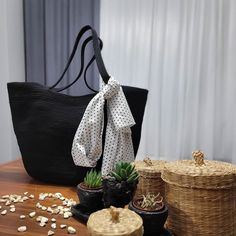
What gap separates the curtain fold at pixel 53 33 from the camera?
167cm

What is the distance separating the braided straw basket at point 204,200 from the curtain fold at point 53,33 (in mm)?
1339

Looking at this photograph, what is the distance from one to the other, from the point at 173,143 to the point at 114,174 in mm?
1273

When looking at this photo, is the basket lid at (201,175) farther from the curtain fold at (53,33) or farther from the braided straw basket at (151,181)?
the curtain fold at (53,33)

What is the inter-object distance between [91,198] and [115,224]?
0.13 m

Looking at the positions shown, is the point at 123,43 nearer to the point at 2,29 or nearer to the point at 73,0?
the point at 73,0

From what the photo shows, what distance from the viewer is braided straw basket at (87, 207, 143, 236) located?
0.93ft

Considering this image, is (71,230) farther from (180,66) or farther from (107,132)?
(180,66)

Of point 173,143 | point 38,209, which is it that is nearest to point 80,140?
point 38,209

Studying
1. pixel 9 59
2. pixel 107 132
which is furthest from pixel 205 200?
pixel 9 59

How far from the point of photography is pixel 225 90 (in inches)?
60.9

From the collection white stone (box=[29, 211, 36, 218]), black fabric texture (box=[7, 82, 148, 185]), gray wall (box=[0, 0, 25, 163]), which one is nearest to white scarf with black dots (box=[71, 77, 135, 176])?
black fabric texture (box=[7, 82, 148, 185])

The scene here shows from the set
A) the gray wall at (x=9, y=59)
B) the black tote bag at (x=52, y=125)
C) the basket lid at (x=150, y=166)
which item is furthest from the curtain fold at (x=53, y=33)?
the basket lid at (x=150, y=166)

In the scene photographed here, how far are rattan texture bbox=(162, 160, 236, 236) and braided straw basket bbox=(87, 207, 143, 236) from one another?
0.28 feet

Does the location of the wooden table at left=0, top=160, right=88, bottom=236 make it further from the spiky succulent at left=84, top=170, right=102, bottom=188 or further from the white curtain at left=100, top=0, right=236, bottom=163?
the white curtain at left=100, top=0, right=236, bottom=163
